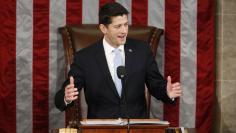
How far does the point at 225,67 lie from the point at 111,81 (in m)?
1.47

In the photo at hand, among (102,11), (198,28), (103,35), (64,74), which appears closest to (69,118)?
(64,74)

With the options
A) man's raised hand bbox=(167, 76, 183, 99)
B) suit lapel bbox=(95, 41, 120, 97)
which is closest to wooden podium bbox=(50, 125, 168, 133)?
man's raised hand bbox=(167, 76, 183, 99)

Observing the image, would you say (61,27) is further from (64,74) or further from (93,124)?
(93,124)

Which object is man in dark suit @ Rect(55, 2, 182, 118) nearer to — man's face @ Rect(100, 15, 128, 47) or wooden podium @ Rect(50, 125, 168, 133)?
man's face @ Rect(100, 15, 128, 47)

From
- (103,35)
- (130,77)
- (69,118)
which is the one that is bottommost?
(69,118)

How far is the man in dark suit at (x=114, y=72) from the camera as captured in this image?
147 inches

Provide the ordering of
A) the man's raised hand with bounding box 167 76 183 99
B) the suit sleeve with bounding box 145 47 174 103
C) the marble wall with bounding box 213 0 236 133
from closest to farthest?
the man's raised hand with bounding box 167 76 183 99, the suit sleeve with bounding box 145 47 174 103, the marble wall with bounding box 213 0 236 133

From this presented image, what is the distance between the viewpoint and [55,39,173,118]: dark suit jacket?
377 cm

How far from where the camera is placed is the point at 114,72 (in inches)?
149

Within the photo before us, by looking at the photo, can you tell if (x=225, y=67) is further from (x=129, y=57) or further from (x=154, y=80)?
(x=129, y=57)

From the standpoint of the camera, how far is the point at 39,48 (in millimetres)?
4570

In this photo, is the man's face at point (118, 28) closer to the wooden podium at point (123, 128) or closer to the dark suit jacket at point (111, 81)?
the dark suit jacket at point (111, 81)

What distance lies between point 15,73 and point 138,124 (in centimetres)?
208

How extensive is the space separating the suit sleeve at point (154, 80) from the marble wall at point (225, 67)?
1084 mm
